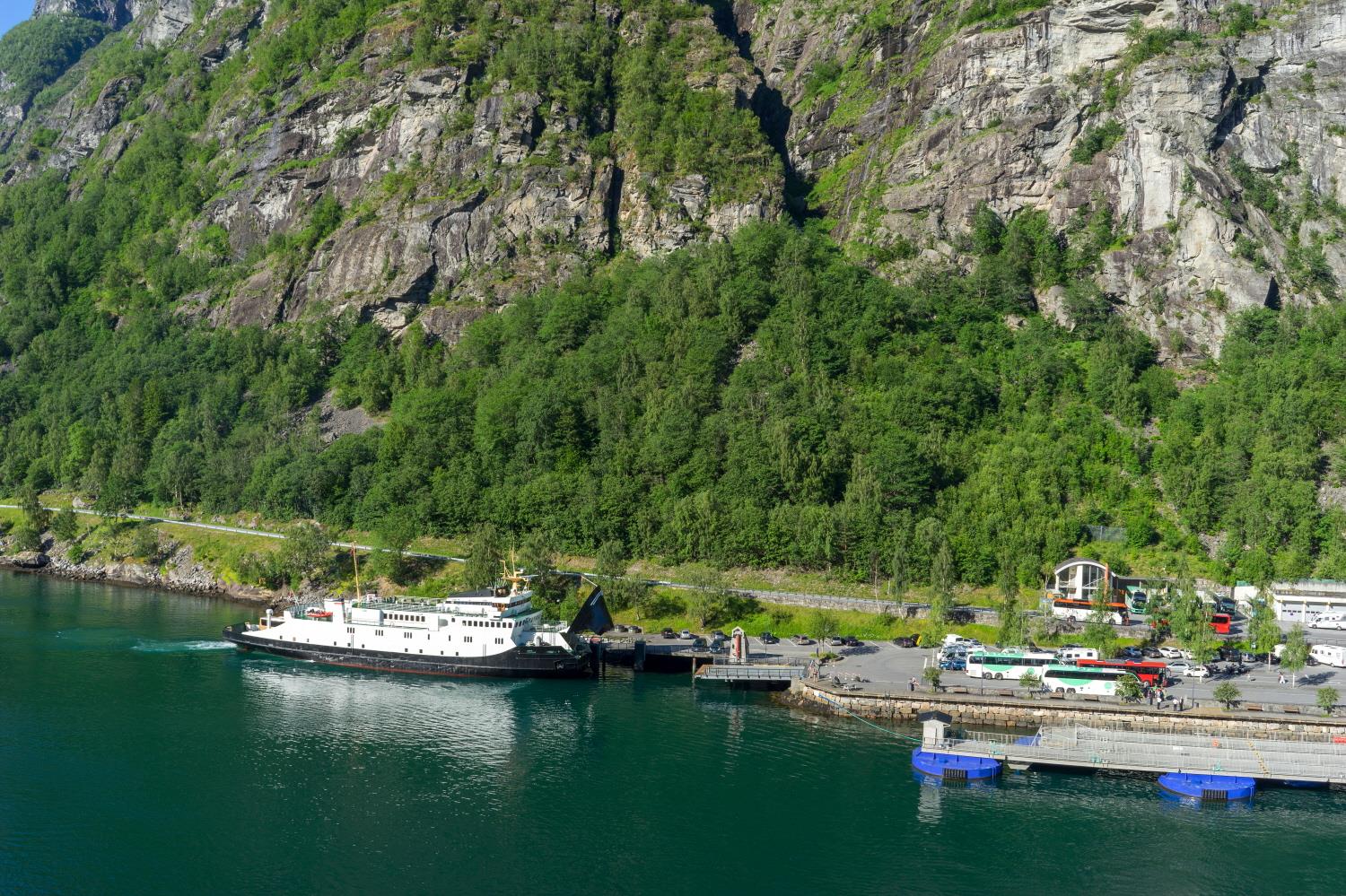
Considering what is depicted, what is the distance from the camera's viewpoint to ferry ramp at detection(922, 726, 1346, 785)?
6481 cm

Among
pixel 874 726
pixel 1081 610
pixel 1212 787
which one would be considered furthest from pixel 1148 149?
pixel 1212 787

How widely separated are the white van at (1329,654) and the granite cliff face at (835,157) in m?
51.4

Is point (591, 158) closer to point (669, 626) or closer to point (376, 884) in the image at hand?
point (669, 626)

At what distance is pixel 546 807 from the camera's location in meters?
60.3

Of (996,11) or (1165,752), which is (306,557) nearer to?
(1165,752)

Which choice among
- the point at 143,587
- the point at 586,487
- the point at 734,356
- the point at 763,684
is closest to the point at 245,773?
the point at 763,684

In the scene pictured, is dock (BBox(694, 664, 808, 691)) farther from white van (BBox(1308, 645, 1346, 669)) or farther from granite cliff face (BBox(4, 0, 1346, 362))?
granite cliff face (BBox(4, 0, 1346, 362))

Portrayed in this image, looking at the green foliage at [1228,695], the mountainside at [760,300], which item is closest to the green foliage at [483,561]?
the mountainside at [760,300]

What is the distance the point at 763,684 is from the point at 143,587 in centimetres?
8183

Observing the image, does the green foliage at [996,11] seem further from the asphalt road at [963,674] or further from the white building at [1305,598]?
the asphalt road at [963,674]

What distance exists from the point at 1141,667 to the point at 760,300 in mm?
74919

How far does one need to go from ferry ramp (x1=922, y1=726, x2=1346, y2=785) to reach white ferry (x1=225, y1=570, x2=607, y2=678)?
34.6 meters

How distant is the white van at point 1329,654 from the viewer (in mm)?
86500

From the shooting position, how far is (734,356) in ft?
452
